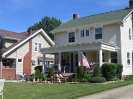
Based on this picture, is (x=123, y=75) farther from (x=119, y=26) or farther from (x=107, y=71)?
(x=119, y=26)

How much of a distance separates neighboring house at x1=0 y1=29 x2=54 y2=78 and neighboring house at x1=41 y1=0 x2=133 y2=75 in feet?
26.2

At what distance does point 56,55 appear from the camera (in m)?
30.6

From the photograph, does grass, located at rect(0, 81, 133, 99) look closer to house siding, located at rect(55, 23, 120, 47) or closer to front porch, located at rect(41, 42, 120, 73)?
front porch, located at rect(41, 42, 120, 73)

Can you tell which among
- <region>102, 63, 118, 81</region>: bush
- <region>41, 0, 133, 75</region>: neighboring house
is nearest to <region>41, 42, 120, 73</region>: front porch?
<region>41, 0, 133, 75</region>: neighboring house

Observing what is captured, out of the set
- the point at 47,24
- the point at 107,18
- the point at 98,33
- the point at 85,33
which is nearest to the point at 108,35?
the point at 98,33

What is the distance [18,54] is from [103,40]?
561 inches

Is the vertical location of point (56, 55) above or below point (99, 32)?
below

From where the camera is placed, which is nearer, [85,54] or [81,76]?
[81,76]

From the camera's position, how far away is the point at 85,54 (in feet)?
89.2

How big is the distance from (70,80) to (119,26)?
7830 mm

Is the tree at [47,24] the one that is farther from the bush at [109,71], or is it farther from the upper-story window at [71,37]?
the bush at [109,71]

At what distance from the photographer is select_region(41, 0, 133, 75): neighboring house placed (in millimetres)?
24766

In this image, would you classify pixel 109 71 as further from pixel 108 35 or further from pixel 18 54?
pixel 18 54

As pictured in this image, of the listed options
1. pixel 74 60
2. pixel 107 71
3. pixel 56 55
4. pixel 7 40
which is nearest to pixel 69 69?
Result: pixel 74 60
